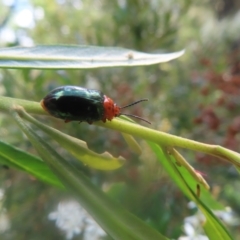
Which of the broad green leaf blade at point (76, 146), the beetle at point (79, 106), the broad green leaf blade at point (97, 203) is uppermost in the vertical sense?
the beetle at point (79, 106)

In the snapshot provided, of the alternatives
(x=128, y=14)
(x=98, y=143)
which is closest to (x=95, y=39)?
(x=128, y=14)

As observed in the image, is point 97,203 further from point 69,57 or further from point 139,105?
point 139,105

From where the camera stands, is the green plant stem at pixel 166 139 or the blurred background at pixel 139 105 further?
the blurred background at pixel 139 105

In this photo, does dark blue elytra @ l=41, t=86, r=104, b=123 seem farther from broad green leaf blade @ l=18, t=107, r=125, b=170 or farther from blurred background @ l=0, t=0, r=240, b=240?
blurred background @ l=0, t=0, r=240, b=240

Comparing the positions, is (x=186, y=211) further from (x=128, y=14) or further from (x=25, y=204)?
(x=128, y=14)

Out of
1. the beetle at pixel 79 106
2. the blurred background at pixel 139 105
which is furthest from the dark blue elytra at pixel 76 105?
the blurred background at pixel 139 105

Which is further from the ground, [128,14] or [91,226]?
[128,14]

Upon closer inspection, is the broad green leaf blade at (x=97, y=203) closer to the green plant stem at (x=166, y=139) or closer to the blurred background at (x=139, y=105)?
the green plant stem at (x=166, y=139)

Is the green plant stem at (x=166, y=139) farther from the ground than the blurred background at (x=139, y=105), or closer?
farther from the ground
